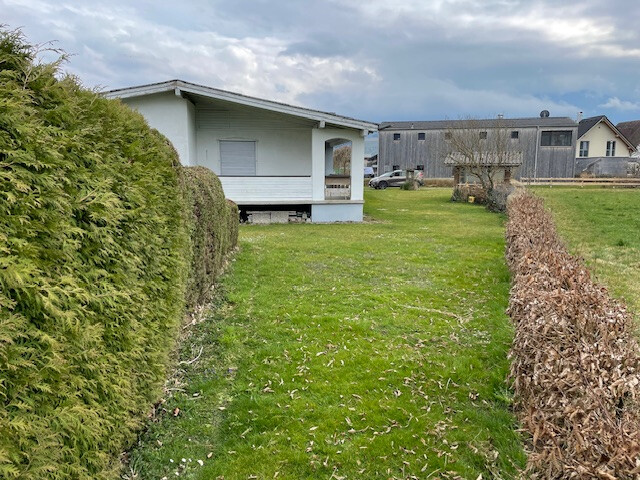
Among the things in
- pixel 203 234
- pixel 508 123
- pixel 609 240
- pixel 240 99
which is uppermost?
pixel 508 123

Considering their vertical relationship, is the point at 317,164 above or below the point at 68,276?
above

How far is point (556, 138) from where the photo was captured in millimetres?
41844

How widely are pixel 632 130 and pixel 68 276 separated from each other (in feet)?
216

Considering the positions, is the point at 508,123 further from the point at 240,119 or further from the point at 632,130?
the point at 240,119

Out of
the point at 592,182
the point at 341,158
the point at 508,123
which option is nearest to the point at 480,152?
the point at 592,182

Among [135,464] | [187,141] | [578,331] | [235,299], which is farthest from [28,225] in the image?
[187,141]

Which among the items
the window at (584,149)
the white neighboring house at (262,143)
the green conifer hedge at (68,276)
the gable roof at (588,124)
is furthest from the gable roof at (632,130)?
the green conifer hedge at (68,276)

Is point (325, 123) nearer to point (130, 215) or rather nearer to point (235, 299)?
point (235, 299)

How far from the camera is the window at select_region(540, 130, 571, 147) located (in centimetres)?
4153

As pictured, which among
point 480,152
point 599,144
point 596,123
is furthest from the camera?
point 599,144

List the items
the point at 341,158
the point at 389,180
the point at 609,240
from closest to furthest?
1. the point at 609,240
2. the point at 389,180
3. the point at 341,158

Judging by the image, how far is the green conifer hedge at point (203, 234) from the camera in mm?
4980

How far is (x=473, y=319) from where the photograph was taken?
17.6ft

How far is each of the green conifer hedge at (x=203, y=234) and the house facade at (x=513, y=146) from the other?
36508 mm
